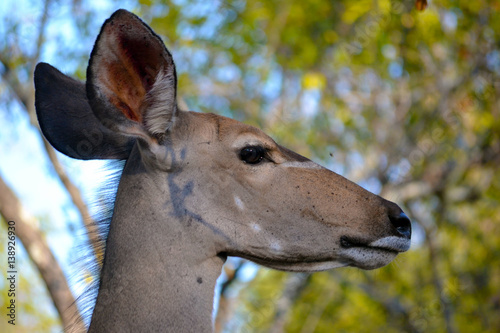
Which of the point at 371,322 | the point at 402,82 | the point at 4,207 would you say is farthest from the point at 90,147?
the point at 371,322

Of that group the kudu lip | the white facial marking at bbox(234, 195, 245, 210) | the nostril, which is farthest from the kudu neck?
the nostril

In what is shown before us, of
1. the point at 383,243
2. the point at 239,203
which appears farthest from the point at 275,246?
the point at 383,243

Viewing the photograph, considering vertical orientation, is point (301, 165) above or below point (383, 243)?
above

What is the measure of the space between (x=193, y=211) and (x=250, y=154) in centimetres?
50

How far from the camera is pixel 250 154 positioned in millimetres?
3854

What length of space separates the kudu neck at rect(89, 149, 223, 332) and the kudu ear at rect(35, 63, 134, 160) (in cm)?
43

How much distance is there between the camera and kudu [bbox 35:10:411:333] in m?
3.57

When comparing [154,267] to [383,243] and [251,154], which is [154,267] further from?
[383,243]

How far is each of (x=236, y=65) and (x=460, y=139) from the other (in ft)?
14.6

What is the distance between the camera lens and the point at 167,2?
930cm

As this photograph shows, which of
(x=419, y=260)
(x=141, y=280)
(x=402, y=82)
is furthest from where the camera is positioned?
(x=419, y=260)

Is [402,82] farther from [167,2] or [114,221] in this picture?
[114,221]

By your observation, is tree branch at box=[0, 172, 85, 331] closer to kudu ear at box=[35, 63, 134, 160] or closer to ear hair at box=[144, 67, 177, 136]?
kudu ear at box=[35, 63, 134, 160]

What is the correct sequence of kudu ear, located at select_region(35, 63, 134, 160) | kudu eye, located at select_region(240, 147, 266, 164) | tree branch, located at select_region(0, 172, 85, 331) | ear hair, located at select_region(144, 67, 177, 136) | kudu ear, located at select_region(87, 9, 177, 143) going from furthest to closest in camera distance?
tree branch, located at select_region(0, 172, 85, 331) → kudu ear, located at select_region(35, 63, 134, 160) → kudu eye, located at select_region(240, 147, 266, 164) → ear hair, located at select_region(144, 67, 177, 136) → kudu ear, located at select_region(87, 9, 177, 143)
